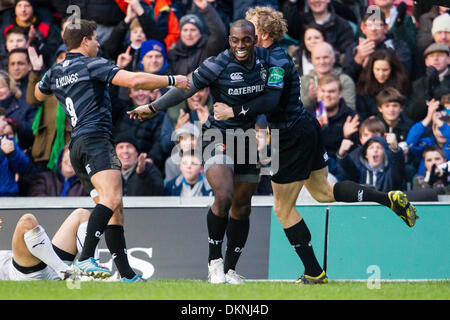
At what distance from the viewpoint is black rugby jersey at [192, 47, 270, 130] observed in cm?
747

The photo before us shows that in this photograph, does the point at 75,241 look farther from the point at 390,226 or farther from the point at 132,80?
the point at 390,226

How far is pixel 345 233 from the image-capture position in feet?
31.0

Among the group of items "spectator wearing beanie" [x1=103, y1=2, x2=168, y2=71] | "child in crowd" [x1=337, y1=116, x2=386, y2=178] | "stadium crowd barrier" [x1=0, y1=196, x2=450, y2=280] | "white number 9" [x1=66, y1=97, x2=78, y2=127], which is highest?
"spectator wearing beanie" [x1=103, y1=2, x2=168, y2=71]

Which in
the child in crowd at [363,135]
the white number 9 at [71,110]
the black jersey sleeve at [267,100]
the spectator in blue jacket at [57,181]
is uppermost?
the black jersey sleeve at [267,100]

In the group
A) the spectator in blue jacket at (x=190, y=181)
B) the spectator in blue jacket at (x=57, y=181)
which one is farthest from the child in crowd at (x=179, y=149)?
the spectator in blue jacket at (x=57, y=181)

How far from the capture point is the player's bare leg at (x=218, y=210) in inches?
290

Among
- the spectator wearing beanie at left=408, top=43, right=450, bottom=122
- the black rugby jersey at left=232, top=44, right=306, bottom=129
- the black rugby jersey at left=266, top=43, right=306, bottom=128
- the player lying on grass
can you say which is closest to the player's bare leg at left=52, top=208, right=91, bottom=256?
the player lying on grass

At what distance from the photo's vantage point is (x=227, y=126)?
766 cm

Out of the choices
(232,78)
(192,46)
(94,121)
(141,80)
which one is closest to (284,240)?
(232,78)

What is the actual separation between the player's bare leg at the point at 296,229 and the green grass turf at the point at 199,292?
56cm

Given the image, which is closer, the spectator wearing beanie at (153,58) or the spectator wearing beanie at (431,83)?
the spectator wearing beanie at (431,83)

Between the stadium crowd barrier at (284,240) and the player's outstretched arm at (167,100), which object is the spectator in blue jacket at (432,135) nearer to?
the stadium crowd barrier at (284,240)

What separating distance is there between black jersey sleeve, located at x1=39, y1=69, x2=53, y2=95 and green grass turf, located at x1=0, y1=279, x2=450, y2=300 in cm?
187

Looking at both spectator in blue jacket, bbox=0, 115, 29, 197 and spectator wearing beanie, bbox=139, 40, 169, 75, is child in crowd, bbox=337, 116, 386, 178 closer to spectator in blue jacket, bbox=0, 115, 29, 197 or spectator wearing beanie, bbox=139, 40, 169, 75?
spectator wearing beanie, bbox=139, 40, 169, 75
